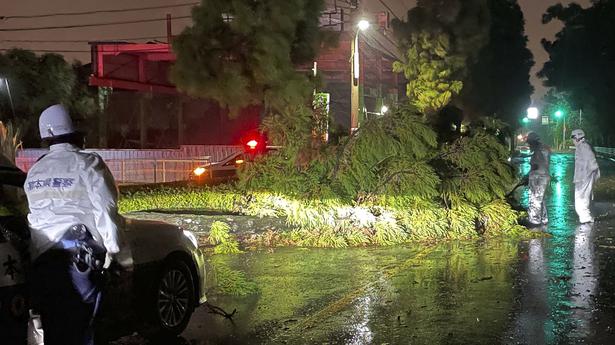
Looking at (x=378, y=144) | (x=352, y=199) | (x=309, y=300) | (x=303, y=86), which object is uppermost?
(x=303, y=86)

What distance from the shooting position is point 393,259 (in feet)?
32.1

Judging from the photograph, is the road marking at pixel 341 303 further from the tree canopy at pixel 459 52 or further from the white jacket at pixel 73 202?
the tree canopy at pixel 459 52

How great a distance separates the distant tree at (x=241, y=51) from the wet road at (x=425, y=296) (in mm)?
16083

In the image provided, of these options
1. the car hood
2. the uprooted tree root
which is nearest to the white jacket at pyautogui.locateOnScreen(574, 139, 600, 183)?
the uprooted tree root

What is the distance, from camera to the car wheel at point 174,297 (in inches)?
226

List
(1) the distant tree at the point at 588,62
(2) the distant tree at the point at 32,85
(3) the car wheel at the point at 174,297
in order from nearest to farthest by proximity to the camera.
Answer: (3) the car wheel at the point at 174,297 → (2) the distant tree at the point at 32,85 → (1) the distant tree at the point at 588,62

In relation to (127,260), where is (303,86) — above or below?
above

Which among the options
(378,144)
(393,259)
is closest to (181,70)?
(378,144)

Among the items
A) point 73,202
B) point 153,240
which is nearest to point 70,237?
point 73,202

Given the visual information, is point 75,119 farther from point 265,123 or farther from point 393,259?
point 265,123

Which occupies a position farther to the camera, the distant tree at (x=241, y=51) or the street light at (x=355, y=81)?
the distant tree at (x=241, y=51)

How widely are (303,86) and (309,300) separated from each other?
1988 centimetres

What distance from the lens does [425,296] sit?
24.4 feet

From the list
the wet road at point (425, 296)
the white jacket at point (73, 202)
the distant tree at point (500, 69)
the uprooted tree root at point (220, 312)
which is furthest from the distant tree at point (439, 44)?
the white jacket at point (73, 202)
